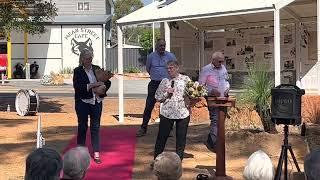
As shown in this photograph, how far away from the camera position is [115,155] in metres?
9.55

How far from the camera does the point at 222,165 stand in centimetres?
766

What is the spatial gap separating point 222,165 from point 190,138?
129 inches

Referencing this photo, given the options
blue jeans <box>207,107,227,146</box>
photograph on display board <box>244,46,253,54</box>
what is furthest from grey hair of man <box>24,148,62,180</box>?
photograph on display board <box>244,46,253,54</box>

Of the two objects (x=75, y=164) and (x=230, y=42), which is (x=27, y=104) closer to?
(x=230, y=42)

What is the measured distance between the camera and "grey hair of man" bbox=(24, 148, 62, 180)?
401cm

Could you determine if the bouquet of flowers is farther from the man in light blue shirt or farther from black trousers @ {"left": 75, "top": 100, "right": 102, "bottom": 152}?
the man in light blue shirt

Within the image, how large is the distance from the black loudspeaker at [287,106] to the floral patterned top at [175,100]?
158cm

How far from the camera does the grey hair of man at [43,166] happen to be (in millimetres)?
4012

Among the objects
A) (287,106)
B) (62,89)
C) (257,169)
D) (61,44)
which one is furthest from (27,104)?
(61,44)

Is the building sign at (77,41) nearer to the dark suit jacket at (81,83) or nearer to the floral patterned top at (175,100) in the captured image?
the dark suit jacket at (81,83)

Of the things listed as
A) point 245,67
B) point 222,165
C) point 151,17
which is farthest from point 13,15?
point 222,165

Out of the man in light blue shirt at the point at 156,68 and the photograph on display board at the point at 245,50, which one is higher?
the photograph on display board at the point at 245,50

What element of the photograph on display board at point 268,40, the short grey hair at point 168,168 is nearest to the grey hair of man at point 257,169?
the short grey hair at point 168,168

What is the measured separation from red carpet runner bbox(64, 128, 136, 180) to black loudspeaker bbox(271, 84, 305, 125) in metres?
2.22
